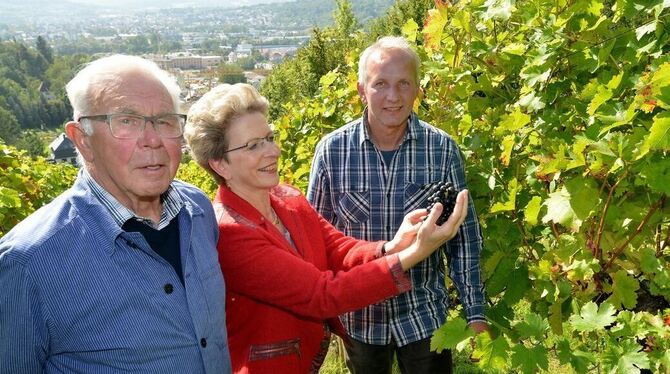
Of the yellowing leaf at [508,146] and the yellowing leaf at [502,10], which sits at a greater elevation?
the yellowing leaf at [502,10]

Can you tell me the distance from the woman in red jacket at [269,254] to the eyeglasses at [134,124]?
1.03 feet

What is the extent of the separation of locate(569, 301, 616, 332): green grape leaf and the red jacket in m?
0.55

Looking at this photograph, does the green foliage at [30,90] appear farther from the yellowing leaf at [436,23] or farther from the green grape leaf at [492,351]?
the green grape leaf at [492,351]

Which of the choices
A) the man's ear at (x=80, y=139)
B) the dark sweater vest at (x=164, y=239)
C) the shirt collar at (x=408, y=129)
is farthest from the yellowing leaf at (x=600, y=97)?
the man's ear at (x=80, y=139)

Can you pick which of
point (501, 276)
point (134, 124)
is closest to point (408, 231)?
point (501, 276)

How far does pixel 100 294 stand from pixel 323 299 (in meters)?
0.69

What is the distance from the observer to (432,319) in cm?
271

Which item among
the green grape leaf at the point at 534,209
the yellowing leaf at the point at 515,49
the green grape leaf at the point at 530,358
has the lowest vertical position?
the green grape leaf at the point at 530,358

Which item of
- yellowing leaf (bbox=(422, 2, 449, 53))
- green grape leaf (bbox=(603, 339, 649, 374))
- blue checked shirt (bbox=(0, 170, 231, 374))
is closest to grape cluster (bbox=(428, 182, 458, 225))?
green grape leaf (bbox=(603, 339, 649, 374))

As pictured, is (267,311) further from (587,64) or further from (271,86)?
(271,86)

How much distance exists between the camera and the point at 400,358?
9.24 feet

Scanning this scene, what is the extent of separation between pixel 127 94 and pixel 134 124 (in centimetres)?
8

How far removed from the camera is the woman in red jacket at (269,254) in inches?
76.3

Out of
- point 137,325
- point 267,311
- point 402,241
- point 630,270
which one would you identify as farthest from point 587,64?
point 137,325
